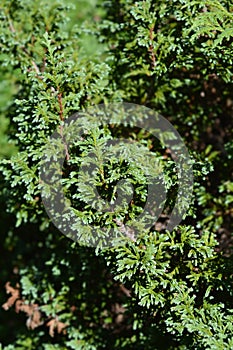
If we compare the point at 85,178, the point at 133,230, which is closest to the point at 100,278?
the point at 133,230

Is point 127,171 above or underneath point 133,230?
above

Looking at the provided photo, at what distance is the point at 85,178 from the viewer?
2143 millimetres

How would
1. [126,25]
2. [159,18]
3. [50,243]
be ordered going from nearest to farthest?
[159,18] → [126,25] → [50,243]

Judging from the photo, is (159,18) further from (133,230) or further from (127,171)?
(133,230)

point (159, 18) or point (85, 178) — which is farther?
point (159, 18)

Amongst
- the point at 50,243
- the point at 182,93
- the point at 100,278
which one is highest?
the point at 182,93

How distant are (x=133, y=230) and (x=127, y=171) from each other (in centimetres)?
31

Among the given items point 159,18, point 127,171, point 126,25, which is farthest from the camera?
point 126,25

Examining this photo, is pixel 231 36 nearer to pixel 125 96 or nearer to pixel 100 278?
pixel 125 96

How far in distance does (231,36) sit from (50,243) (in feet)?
5.51

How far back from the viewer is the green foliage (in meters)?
2.13

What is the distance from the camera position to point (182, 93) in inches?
117

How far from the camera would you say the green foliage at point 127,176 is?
2.13m

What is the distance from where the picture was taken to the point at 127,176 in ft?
7.06
